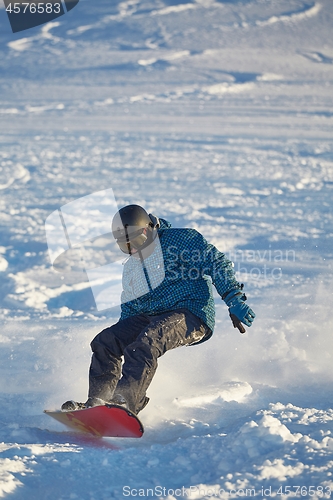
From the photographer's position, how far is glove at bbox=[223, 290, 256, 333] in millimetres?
3424

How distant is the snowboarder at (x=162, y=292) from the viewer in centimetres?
349

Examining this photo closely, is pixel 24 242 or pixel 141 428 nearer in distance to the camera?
pixel 141 428

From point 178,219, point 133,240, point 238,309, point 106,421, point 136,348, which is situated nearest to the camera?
point 106,421

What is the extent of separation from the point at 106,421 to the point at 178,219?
563 cm

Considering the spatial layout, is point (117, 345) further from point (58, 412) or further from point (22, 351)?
point (22, 351)

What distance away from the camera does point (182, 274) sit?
363cm

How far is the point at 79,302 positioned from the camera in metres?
6.02

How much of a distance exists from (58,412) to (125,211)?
3.96ft

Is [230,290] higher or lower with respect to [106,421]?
higher

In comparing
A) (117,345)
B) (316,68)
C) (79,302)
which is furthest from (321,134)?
(117,345)

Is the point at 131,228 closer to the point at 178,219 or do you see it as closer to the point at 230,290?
the point at 230,290

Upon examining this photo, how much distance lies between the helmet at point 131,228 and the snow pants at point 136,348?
463mm

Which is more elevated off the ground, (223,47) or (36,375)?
(223,47)

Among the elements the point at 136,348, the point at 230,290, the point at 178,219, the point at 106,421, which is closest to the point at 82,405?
the point at 106,421
